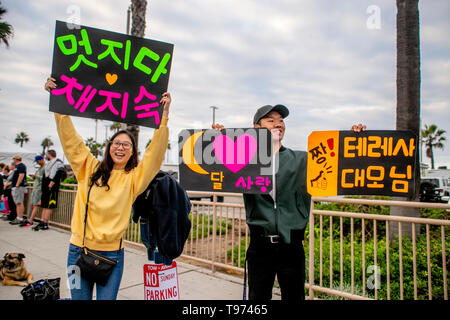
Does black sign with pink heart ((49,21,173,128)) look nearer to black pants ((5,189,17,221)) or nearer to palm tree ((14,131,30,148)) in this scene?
black pants ((5,189,17,221))

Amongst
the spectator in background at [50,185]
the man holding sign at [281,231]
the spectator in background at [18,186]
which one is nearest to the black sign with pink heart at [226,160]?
the man holding sign at [281,231]

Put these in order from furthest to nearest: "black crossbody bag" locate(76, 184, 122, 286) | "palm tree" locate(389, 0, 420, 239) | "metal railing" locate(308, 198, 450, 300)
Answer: "palm tree" locate(389, 0, 420, 239)
"metal railing" locate(308, 198, 450, 300)
"black crossbody bag" locate(76, 184, 122, 286)

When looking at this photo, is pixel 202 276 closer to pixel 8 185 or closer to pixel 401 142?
pixel 401 142

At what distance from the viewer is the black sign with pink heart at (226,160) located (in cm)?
223

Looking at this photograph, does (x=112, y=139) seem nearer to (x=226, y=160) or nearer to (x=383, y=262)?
(x=226, y=160)

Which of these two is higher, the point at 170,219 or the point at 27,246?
the point at 170,219

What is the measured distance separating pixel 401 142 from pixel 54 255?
5905mm

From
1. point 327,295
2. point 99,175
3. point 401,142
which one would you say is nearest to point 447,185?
point 327,295

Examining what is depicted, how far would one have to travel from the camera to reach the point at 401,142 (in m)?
2.22

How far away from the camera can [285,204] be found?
2256 millimetres

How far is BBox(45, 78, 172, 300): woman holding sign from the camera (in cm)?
217

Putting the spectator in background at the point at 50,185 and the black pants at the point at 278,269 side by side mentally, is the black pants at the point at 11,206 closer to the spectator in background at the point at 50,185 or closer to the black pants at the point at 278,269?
the spectator in background at the point at 50,185

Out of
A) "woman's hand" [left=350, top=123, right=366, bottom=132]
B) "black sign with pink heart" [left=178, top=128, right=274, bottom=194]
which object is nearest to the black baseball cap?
"black sign with pink heart" [left=178, top=128, right=274, bottom=194]

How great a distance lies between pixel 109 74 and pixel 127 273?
3.43 metres
